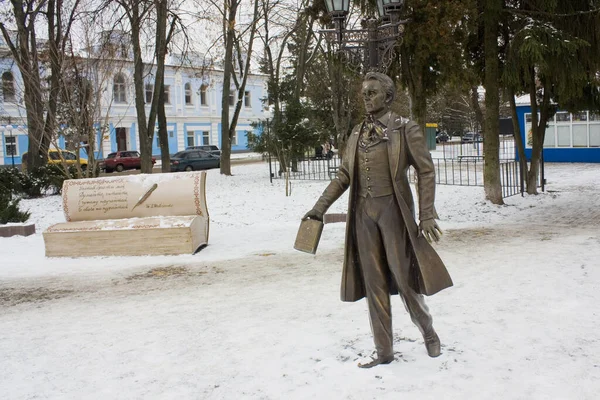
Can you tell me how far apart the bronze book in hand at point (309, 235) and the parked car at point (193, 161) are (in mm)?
29988

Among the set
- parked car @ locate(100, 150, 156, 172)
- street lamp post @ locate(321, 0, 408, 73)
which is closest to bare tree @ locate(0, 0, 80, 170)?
street lamp post @ locate(321, 0, 408, 73)

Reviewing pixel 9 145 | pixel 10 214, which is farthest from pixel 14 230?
pixel 9 145

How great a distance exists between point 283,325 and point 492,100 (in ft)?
29.5

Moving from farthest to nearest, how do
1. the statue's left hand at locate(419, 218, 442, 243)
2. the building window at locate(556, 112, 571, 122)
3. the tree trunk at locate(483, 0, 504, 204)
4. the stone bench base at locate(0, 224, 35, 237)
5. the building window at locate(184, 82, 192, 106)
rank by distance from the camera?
the building window at locate(184, 82, 192, 106) → the building window at locate(556, 112, 571, 122) → the tree trunk at locate(483, 0, 504, 204) → the stone bench base at locate(0, 224, 35, 237) → the statue's left hand at locate(419, 218, 442, 243)

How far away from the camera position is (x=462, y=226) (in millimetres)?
11469

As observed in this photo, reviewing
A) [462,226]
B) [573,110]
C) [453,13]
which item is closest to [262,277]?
[462,226]

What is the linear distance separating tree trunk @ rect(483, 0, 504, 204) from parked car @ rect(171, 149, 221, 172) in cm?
2268

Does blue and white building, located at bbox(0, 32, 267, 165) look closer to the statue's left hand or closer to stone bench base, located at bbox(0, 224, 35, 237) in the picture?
stone bench base, located at bbox(0, 224, 35, 237)

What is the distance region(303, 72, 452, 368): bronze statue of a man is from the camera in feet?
14.1

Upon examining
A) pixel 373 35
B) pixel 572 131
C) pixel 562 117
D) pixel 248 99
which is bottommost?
pixel 572 131

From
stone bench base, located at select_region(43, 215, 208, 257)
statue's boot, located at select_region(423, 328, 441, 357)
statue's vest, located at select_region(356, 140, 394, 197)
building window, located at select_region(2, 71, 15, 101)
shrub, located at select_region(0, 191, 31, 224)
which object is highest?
building window, located at select_region(2, 71, 15, 101)

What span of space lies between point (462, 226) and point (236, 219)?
16.1ft

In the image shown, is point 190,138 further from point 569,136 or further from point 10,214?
point 10,214

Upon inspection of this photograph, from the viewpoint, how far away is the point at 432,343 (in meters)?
4.57
